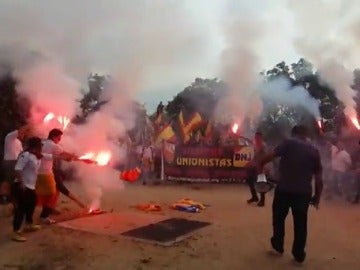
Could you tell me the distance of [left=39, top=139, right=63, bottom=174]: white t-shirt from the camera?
772 cm

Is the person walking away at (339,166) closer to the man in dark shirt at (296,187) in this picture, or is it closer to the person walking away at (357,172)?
the person walking away at (357,172)

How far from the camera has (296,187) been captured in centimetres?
618

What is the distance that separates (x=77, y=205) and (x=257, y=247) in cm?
441

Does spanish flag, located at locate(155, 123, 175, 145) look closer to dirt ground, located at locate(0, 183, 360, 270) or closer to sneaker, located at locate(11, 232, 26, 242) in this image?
dirt ground, located at locate(0, 183, 360, 270)

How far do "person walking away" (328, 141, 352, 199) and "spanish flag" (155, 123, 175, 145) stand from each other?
7.09 m

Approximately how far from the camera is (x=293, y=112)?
56.3 feet

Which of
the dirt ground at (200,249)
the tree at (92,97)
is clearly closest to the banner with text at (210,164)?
the tree at (92,97)

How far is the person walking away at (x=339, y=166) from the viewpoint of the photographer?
1260 centimetres

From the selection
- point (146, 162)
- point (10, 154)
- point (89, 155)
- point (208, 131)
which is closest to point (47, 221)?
point (89, 155)

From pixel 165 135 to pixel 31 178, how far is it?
1139 centimetres

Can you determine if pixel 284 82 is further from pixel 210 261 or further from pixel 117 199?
pixel 210 261

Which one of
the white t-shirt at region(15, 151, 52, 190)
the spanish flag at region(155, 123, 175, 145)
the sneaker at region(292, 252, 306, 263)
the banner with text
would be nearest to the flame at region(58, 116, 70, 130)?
the white t-shirt at region(15, 151, 52, 190)

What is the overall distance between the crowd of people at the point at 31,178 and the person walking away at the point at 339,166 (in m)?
7.43

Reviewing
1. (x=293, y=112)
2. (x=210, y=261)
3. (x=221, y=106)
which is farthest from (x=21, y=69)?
(x=221, y=106)
